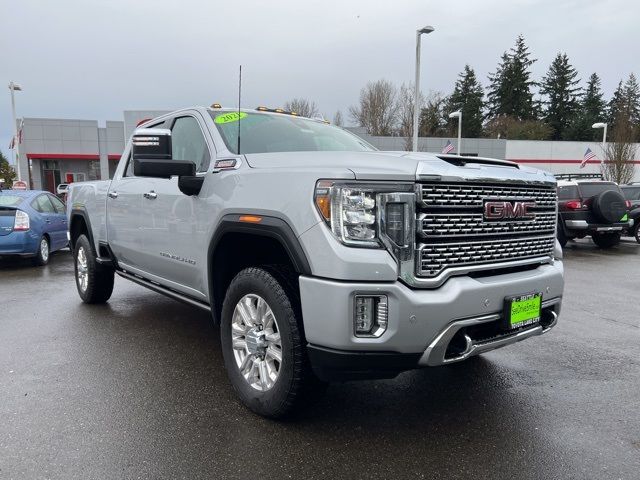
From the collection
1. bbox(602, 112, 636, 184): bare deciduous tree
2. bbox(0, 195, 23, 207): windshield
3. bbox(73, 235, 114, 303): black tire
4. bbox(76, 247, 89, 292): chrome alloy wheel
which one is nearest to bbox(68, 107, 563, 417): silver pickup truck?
bbox(73, 235, 114, 303): black tire

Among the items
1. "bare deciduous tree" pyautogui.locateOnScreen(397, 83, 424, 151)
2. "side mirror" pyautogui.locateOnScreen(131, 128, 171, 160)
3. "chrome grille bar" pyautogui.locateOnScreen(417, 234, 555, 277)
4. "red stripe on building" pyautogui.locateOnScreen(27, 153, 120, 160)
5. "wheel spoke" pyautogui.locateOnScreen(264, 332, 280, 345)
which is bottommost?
"wheel spoke" pyautogui.locateOnScreen(264, 332, 280, 345)

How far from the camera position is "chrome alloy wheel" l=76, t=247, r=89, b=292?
6.12 m

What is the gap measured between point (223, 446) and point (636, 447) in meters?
2.28

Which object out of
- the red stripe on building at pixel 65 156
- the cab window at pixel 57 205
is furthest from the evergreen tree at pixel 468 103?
the cab window at pixel 57 205

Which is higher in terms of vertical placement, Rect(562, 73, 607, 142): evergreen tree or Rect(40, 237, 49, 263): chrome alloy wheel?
Rect(562, 73, 607, 142): evergreen tree

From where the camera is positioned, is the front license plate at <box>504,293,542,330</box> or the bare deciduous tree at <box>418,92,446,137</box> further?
the bare deciduous tree at <box>418,92,446,137</box>

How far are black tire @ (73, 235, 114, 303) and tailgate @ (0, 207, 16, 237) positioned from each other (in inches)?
144

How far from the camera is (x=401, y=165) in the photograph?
266 cm

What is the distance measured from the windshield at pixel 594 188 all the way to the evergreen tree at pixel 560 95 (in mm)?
56022

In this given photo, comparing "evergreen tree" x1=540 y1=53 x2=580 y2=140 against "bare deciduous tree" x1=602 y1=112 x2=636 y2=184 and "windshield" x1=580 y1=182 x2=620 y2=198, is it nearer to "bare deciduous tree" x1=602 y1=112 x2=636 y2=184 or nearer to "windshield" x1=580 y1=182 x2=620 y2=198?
"bare deciduous tree" x1=602 y1=112 x2=636 y2=184

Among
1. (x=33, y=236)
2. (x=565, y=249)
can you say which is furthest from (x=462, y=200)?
(x=565, y=249)

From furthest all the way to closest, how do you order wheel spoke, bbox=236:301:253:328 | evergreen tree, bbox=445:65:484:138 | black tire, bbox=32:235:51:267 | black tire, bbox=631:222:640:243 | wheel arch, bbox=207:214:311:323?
1. evergreen tree, bbox=445:65:484:138
2. black tire, bbox=631:222:640:243
3. black tire, bbox=32:235:51:267
4. wheel spoke, bbox=236:301:253:328
5. wheel arch, bbox=207:214:311:323

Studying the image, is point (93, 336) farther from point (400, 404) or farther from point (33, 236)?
point (33, 236)

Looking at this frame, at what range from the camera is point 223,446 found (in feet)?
9.27
